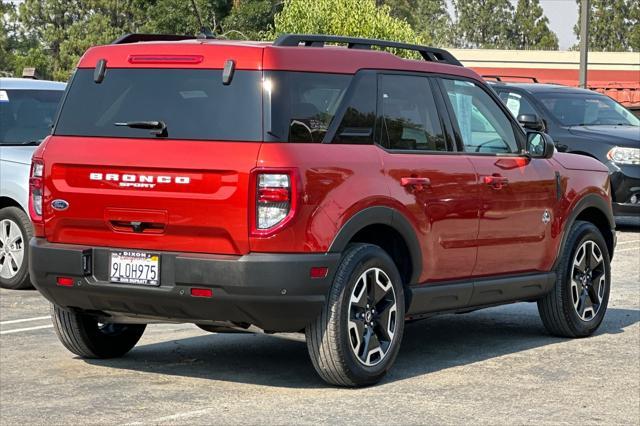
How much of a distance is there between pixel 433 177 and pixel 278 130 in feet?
4.34

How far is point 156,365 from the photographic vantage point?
327 inches

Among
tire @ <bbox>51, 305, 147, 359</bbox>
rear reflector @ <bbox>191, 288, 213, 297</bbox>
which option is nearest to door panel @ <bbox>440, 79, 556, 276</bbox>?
rear reflector @ <bbox>191, 288, 213, 297</bbox>

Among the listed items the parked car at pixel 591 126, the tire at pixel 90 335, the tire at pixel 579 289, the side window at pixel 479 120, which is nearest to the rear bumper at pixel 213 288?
the tire at pixel 90 335

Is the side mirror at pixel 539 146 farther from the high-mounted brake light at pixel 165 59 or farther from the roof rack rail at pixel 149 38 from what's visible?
the high-mounted brake light at pixel 165 59

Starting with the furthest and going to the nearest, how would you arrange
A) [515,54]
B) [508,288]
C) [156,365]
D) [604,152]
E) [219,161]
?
1. [515,54]
2. [604,152]
3. [508,288]
4. [156,365]
5. [219,161]

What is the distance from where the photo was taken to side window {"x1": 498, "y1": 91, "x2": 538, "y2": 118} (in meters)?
18.4

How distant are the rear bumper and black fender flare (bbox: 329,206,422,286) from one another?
0.33 feet

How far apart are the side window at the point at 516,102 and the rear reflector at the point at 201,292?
1179 centimetres

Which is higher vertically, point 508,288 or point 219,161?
point 219,161

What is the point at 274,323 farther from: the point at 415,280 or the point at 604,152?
the point at 604,152

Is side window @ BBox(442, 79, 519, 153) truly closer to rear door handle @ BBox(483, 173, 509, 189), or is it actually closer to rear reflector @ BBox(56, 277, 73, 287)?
rear door handle @ BBox(483, 173, 509, 189)

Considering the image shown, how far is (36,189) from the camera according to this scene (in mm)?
7887

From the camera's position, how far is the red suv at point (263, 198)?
7.12 m

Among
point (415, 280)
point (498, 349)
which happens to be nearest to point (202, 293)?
point (415, 280)
